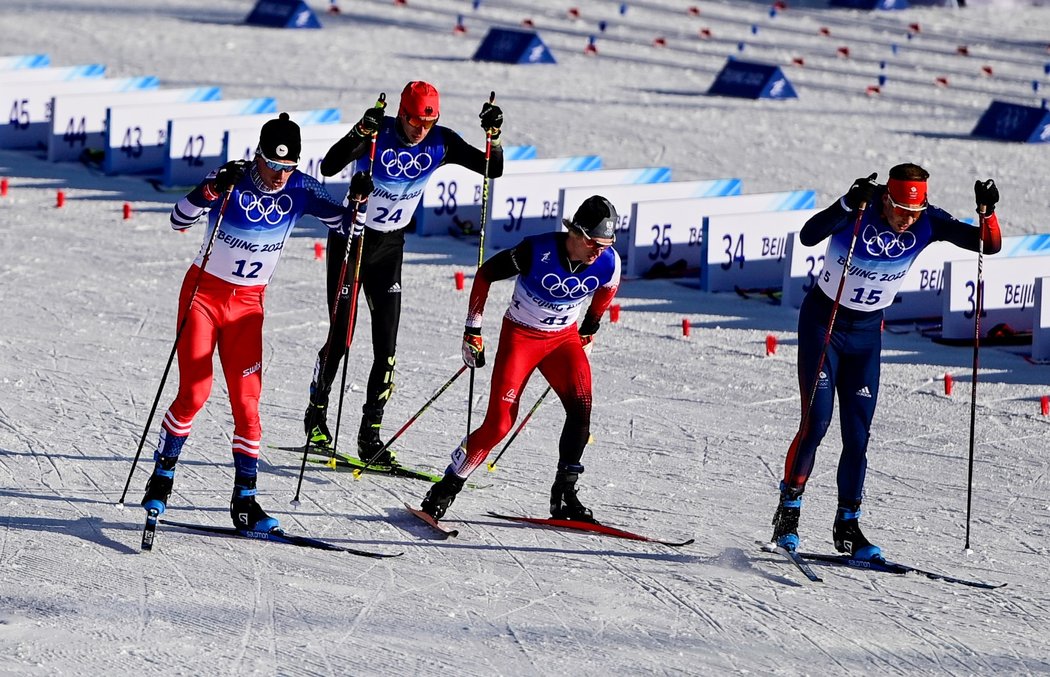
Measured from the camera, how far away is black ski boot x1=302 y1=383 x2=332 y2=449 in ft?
30.4

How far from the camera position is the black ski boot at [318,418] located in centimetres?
927

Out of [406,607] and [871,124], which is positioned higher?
[871,124]

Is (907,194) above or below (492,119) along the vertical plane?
below

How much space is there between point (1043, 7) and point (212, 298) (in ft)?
90.5

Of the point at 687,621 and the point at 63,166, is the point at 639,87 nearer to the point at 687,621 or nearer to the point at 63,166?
the point at 63,166

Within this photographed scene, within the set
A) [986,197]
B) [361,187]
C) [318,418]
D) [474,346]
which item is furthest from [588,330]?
A: [986,197]

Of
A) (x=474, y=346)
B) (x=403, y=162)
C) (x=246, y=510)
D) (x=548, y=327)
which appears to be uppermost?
(x=403, y=162)

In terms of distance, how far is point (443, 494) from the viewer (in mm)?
8211

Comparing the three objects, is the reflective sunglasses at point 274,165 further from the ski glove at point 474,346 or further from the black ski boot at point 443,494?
the black ski boot at point 443,494

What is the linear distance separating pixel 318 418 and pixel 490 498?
117 centimetres

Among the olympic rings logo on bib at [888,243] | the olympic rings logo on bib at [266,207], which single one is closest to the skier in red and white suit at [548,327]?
the olympic rings logo on bib at [266,207]

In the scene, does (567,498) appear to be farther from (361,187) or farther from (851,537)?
(361,187)

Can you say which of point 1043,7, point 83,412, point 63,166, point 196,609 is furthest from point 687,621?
point 1043,7

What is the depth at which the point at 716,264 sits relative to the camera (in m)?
14.0
